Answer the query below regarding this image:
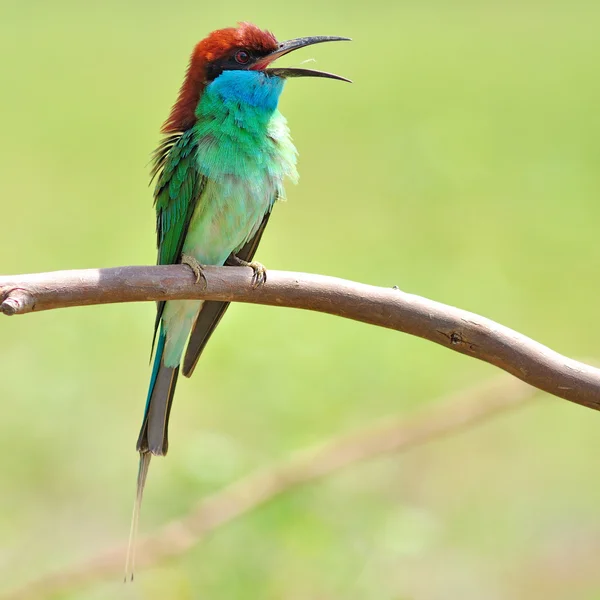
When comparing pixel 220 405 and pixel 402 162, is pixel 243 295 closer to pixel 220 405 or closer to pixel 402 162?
pixel 220 405

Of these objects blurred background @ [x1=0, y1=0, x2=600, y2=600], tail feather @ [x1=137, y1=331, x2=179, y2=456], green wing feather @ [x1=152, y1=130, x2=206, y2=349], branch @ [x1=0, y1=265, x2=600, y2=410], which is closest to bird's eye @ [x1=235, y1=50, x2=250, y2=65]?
green wing feather @ [x1=152, y1=130, x2=206, y2=349]

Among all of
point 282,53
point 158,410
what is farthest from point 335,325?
point 158,410

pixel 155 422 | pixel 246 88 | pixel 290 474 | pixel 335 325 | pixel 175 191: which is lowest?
pixel 335 325

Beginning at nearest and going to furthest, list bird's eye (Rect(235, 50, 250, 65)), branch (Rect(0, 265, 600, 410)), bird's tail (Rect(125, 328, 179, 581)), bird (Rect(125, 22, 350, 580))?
branch (Rect(0, 265, 600, 410))
bird's tail (Rect(125, 328, 179, 581))
bird (Rect(125, 22, 350, 580))
bird's eye (Rect(235, 50, 250, 65))

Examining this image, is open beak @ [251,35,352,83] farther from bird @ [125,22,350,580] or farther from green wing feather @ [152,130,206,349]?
green wing feather @ [152,130,206,349]

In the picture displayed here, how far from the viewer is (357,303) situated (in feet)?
5.71

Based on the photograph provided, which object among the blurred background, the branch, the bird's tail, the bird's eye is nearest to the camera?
the branch

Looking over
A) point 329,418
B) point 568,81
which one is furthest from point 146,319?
point 568,81

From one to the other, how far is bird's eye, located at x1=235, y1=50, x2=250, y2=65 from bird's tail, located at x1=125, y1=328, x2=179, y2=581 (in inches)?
27.2

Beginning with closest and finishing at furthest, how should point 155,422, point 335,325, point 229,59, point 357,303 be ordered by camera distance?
point 357,303 → point 155,422 → point 229,59 → point 335,325

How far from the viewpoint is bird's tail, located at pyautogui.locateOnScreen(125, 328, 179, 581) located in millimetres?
2143

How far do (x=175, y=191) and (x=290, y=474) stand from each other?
75cm

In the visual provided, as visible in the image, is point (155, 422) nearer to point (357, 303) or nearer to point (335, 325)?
point (357, 303)

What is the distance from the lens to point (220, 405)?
334cm
